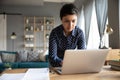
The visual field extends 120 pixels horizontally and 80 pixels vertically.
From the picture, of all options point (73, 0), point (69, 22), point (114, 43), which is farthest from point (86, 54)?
point (73, 0)

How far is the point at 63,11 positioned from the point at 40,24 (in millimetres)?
6415

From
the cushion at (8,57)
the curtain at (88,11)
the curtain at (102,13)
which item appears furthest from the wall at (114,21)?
the cushion at (8,57)

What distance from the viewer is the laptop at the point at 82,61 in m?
1.21

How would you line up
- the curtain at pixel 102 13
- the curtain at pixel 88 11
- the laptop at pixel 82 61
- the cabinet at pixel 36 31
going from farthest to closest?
the cabinet at pixel 36 31 → the curtain at pixel 88 11 → the curtain at pixel 102 13 → the laptop at pixel 82 61

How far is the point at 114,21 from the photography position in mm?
4098

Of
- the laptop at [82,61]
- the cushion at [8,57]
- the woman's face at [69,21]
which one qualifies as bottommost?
the cushion at [8,57]

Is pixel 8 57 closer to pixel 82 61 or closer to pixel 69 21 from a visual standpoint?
pixel 69 21

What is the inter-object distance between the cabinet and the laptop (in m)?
6.55

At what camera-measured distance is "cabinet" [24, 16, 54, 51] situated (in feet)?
25.5

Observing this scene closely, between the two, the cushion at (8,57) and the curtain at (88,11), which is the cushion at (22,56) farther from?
the curtain at (88,11)

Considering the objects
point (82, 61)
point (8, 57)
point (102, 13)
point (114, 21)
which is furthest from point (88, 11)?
point (82, 61)

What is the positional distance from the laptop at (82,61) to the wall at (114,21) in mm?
2851

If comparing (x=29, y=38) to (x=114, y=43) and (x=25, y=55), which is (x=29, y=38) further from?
(x=114, y=43)

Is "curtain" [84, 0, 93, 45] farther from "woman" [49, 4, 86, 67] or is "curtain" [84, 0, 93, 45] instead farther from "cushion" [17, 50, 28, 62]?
"woman" [49, 4, 86, 67]
